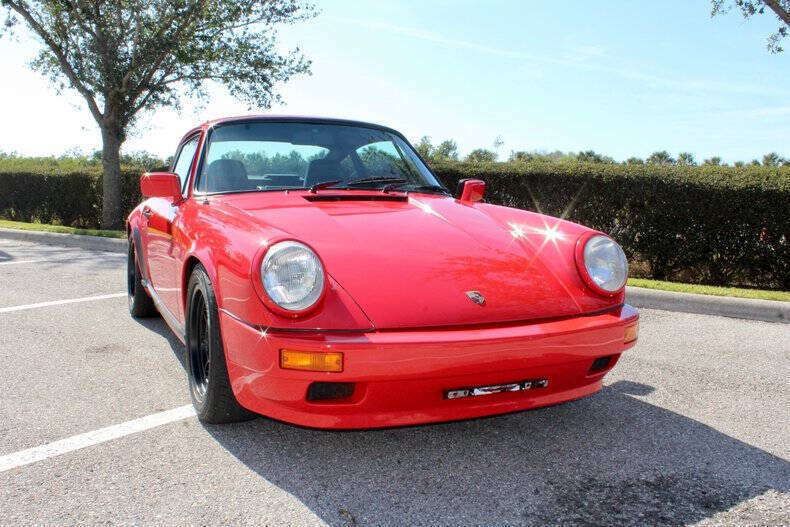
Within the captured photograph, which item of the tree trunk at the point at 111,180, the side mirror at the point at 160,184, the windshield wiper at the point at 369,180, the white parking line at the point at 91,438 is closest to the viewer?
the white parking line at the point at 91,438

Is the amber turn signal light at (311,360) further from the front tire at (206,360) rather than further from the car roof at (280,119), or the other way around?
the car roof at (280,119)

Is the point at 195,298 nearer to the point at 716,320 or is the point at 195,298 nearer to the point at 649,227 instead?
the point at 716,320

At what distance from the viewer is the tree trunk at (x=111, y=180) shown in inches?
569

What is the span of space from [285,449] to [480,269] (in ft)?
3.64

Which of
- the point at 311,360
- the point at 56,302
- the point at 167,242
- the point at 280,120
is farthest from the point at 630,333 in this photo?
the point at 56,302

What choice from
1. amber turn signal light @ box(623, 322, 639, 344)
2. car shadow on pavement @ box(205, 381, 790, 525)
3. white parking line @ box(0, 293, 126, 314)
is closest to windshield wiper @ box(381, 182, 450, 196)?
car shadow on pavement @ box(205, 381, 790, 525)

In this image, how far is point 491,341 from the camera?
2.45 meters

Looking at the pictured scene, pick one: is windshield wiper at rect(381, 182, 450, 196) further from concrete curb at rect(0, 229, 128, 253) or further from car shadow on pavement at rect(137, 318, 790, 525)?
concrete curb at rect(0, 229, 128, 253)

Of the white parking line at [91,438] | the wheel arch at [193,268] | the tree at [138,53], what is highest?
the tree at [138,53]

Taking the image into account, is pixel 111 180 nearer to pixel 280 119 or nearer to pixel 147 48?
pixel 147 48

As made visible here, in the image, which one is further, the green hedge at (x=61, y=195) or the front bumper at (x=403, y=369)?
the green hedge at (x=61, y=195)

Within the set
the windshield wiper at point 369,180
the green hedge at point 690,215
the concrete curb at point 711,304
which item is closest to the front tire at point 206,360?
the windshield wiper at point 369,180

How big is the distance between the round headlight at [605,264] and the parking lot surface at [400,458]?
0.68 meters

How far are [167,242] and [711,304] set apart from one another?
15.4 feet
